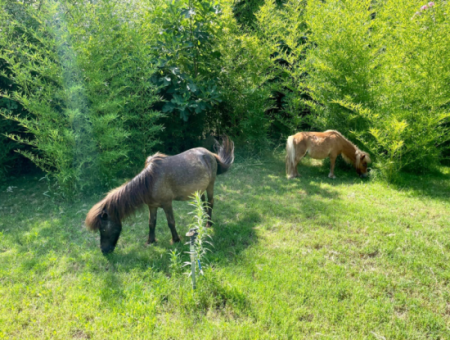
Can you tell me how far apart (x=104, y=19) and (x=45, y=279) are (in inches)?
178

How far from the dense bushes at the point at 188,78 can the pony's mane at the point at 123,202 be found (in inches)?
76.1

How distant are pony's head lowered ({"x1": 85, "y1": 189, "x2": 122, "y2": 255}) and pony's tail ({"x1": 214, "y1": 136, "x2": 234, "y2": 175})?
162cm

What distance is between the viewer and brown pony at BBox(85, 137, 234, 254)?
137 inches

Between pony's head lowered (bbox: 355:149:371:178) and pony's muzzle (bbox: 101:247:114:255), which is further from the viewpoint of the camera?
pony's head lowered (bbox: 355:149:371:178)

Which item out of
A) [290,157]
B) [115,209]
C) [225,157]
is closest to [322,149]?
[290,157]

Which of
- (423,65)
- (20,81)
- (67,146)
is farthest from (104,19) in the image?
(423,65)

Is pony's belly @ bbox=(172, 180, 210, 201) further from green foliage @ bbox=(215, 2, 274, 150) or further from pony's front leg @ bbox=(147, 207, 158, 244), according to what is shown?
green foliage @ bbox=(215, 2, 274, 150)

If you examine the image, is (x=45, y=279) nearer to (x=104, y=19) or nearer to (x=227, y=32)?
(x=104, y=19)

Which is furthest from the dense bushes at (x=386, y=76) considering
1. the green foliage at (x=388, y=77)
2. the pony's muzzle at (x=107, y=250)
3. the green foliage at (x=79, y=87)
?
the pony's muzzle at (x=107, y=250)

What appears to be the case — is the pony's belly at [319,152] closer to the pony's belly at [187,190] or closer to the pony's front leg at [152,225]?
the pony's belly at [187,190]

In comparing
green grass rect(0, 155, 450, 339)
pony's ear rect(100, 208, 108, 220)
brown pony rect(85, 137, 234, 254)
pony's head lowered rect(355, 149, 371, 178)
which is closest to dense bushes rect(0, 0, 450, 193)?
pony's head lowered rect(355, 149, 371, 178)

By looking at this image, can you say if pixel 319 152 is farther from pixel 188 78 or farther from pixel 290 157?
pixel 188 78

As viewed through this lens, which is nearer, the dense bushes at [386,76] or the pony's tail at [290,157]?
the dense bushes at [386,76]

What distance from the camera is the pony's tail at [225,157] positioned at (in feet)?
14.6
